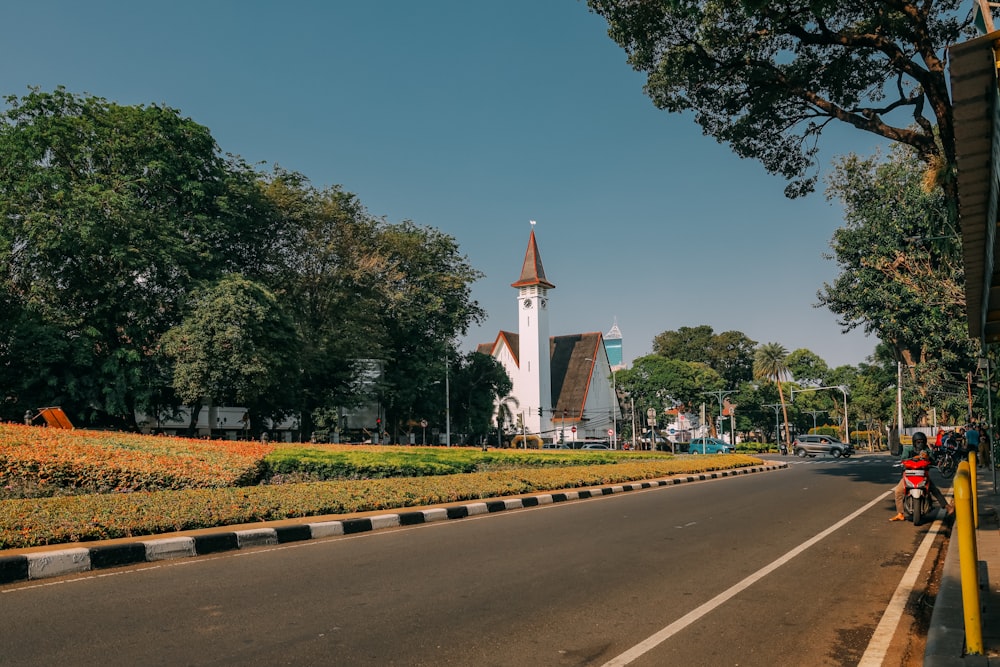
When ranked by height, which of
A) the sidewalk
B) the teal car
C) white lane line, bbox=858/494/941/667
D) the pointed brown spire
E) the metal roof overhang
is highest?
the pointed brown spire

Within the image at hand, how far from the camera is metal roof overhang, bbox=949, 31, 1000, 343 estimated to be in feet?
13.1

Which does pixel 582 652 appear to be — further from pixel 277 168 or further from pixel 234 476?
pixel 277 168

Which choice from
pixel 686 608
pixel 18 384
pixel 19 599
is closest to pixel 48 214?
pixel 18 384

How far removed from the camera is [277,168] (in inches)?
1522

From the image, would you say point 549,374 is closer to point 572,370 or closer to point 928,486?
point 572,370

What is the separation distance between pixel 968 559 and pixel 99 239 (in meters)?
28.8

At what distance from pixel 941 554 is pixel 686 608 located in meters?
4.54

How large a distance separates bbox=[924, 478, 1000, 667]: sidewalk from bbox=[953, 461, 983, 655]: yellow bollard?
4.0 inches

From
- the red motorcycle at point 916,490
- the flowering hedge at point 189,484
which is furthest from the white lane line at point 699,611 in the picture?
the flowering hedge at point 189,484

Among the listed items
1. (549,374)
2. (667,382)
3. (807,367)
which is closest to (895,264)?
(667,382)

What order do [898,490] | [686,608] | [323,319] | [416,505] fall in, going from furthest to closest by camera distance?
[323,319], [416,505], [898,490], [686,608]

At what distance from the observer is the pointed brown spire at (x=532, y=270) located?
79938 millimetres

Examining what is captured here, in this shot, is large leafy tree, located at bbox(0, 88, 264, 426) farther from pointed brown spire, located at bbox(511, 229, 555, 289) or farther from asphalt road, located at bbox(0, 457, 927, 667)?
pointed brown spire, located at bbox(511, 229, 555, 289)

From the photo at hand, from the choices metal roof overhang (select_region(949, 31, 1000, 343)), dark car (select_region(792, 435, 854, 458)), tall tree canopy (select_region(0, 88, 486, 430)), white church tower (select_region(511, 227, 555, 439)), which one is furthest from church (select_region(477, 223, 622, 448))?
metal roof overhang (select_region(949, 31, 1000, 343))
